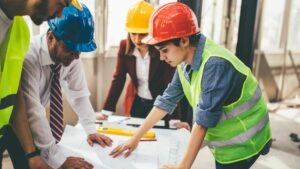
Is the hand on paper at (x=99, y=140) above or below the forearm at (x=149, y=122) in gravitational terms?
below

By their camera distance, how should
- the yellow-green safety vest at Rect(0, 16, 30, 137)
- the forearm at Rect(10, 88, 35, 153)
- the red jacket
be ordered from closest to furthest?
the yellow-green safety vest at Rect(0, 16, 30, 137) → the forearm at Rect(10, 88, 35, 153) → the red jacket

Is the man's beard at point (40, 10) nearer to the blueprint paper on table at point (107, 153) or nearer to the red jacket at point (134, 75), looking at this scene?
the blueprint paper on table at point (107, 153)

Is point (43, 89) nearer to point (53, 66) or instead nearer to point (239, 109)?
point (53, 66)

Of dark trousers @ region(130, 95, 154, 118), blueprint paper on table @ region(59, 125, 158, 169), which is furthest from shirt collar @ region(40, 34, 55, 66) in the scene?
dark trousers @ region(130, 95, 154, 118)

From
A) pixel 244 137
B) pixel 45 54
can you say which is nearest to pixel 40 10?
pixel 45 54

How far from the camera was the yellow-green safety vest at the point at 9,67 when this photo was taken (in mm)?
973

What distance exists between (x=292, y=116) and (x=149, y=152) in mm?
4171

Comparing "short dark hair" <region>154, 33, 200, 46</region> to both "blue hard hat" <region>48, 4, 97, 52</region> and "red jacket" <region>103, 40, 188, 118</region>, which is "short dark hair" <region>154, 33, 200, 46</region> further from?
"red jacket" <region>103, 40, 188, 118</region>

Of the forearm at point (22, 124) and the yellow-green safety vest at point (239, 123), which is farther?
the yellow-green safety vest at point (239, 123)

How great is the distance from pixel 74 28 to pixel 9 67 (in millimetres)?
298

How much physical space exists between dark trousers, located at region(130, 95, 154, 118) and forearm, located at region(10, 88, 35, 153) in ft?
3.66

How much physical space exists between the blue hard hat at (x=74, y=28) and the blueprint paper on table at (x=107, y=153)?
1.56ft

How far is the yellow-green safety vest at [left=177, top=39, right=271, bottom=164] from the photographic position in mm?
1265

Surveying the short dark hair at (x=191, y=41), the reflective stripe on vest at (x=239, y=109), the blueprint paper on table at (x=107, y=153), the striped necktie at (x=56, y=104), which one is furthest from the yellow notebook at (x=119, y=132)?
the short dark hair at (x=191, y=41)
